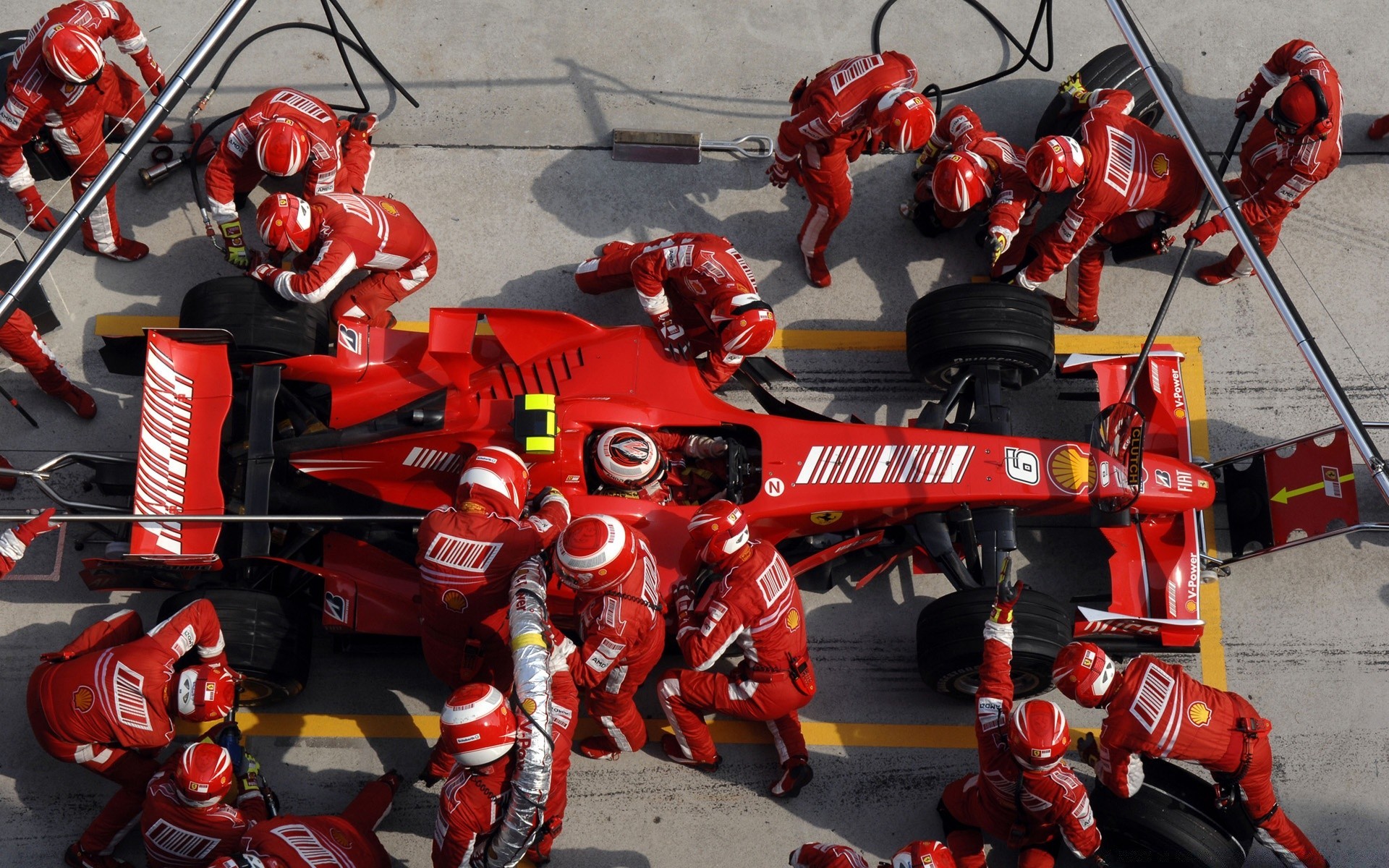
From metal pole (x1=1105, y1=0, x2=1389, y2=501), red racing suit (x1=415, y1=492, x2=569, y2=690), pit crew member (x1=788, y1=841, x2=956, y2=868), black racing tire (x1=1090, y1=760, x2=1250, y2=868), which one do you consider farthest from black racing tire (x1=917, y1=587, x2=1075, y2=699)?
red racing suit (x1=415, y1=492, x2=569, y2=690)

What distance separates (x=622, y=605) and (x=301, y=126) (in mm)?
3507

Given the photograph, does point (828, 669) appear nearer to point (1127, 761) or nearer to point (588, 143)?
point (1127, 761)

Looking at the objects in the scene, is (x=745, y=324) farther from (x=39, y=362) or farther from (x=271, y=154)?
(x=39, y=362)

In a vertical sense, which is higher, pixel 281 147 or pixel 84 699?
pixel 281 147

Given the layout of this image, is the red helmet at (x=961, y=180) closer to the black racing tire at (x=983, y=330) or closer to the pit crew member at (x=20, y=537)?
the black racing tire at (x=983, y=330)

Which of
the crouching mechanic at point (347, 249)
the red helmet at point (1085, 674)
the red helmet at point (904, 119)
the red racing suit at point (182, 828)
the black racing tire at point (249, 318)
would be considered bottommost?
the red racing suit at point (182, 828)

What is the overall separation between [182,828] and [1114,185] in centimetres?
608

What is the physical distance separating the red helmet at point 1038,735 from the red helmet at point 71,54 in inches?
243

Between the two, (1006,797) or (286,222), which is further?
(286,222)

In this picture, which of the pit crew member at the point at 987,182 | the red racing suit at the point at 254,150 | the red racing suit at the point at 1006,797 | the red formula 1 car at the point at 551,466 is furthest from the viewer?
the red racing suit at the point at 254,150

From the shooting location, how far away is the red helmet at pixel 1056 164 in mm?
6430

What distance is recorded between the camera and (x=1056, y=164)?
6.43 m

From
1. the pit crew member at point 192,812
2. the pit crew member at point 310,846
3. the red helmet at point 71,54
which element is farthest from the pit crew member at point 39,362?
the pit crew member at point 310,846

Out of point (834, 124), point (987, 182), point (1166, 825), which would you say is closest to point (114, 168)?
point (834, 124)
